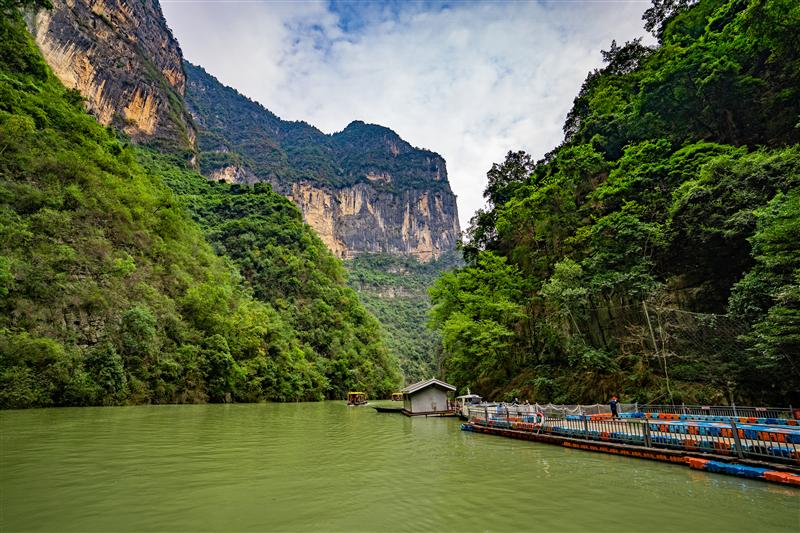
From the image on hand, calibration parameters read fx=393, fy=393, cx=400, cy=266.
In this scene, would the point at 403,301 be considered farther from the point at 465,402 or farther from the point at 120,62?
the point at 465,402


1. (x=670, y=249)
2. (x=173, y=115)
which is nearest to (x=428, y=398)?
(x=670, y=249)

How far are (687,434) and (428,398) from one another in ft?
64.3

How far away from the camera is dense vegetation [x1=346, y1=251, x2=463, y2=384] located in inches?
3770

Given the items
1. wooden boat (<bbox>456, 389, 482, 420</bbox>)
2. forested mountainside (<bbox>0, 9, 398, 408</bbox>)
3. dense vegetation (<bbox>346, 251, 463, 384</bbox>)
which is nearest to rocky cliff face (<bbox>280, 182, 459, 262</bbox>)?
dense vegetation (<bbox>346, 251, 463, 384</bbox>)

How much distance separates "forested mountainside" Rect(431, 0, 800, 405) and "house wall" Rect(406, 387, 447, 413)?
3.41 m

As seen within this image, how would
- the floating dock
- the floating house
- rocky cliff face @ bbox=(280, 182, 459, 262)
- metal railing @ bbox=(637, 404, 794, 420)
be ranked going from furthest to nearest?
rocky cliff face @ bbox=(280, 182, 459, 262) < the floating house < metal railing @ bbox=(637, 404, 794, 420) < the floating dock

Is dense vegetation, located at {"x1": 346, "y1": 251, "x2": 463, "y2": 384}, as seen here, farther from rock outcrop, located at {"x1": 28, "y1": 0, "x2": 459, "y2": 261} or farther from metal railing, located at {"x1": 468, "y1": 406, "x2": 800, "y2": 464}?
metal railing, located at {"x1": 468, "y1": 406, "x2": 800, "y2": 464}

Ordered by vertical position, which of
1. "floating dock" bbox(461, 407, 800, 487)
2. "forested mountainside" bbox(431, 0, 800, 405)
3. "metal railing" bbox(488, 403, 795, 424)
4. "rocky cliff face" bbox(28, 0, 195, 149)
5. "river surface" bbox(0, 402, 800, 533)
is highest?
"rocky cliff face" bbox(28, 0, 195, 149)

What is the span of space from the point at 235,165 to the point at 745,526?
13765 cm

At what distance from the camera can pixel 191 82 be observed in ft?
636

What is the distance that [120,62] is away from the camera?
7488cm

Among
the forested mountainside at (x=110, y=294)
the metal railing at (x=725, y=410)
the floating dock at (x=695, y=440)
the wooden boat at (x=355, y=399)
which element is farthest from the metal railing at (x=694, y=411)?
the forested mountainside at (x=110, y=294)

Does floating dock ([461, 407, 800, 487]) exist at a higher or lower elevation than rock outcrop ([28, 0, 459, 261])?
lower

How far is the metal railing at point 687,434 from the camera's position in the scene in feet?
28.4
